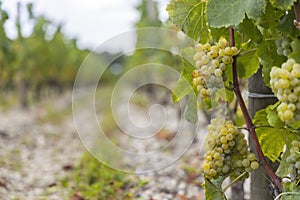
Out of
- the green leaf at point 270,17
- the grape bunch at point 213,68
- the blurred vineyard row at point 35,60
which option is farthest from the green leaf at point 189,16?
the blurred vineyard row at point 35,60

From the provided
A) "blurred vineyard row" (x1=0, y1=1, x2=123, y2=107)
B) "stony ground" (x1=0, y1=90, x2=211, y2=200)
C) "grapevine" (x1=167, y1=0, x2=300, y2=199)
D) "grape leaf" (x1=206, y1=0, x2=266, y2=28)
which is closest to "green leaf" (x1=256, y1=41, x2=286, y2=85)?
"grapevine" (x1=167, y1=0, x2=300, y2=199)

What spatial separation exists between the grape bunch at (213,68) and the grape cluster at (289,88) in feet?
0.72

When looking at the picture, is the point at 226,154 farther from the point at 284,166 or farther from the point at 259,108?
the point at 259,108

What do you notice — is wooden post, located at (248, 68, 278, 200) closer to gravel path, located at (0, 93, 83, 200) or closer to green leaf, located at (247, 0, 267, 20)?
green leaf, located at (247, 0, 267, 20)

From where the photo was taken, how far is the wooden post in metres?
1.72

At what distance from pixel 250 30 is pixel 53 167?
4.16m

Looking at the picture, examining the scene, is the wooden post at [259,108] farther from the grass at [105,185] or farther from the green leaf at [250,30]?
the grass at [105,185]

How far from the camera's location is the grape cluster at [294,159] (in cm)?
131

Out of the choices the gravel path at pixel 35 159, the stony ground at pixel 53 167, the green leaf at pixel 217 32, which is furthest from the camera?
the gravel path at pixel 35 159

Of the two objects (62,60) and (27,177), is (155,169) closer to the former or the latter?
(27,177)

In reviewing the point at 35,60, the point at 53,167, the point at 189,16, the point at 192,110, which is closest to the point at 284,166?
the point at 192,110

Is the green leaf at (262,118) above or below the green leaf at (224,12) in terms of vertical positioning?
below

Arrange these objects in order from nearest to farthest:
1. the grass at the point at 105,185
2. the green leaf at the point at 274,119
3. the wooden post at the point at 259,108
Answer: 1. the green leaf at the point at 274,119
2. the wooden post at the point at 259,108
3. the grass at the point at 105,185

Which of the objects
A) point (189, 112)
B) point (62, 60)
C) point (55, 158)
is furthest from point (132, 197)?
point (62, 60)
